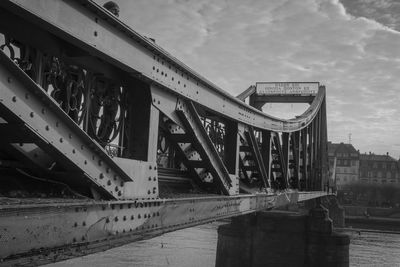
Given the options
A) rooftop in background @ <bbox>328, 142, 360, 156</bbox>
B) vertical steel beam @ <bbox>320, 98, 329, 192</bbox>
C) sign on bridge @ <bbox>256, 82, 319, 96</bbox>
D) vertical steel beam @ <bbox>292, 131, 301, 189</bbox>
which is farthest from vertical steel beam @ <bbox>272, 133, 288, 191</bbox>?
rooftop in background @ <bbox>328, 142, 360, 156</bbox>

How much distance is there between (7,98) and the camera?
3.54 metres

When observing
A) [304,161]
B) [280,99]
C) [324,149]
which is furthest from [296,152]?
[280,99]

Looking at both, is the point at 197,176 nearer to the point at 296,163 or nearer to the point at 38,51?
the point at 38,51

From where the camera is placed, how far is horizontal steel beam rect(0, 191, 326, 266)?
3.60 metres

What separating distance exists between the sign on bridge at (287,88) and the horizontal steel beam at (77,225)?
29314 mm

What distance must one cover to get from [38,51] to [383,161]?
120303 mm

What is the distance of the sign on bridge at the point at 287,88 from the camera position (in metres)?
35.6

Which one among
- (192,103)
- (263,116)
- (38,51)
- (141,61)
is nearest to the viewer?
(38,51)

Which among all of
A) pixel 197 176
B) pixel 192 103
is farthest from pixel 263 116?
pixel 192 103

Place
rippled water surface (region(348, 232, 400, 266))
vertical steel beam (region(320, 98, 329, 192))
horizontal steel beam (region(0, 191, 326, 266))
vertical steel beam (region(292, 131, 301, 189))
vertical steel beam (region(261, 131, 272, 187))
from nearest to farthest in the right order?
horizontal steel beam (region(0, 191, 326, 266)), vertical steel beam (region(261, 131, 272, 187)), vertical steel beam (region(292, 131, 301, 189)), vertical steel beam (region(320, 98, 329, 192)), rippled water surface (region(348, 232, 400, 266))

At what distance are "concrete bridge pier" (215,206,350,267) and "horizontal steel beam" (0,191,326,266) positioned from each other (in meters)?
21.8

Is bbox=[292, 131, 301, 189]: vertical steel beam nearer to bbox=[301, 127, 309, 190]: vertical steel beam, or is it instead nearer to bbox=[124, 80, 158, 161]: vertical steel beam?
bbox=[301, 127, 309, 190]: vertical steel beam

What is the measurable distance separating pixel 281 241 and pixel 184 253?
34.9 ft

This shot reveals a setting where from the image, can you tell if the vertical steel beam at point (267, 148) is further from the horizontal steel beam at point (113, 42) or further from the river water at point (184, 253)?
the river water at point (184, 253)
